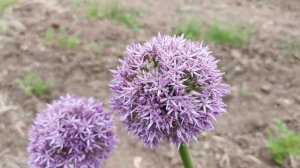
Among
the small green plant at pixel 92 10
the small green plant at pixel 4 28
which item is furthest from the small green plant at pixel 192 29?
the small green plant at pixel 4 28

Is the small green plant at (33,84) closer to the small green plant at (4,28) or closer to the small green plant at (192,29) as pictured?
the small green plant at (4,28)

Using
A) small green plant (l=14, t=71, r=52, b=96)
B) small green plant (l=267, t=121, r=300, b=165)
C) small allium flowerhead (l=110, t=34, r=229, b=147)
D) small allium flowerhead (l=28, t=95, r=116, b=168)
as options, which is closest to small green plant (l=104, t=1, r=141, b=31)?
small green plant (l=14, t=71, r=52, b=96)

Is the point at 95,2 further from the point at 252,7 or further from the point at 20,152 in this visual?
the point at 20,152

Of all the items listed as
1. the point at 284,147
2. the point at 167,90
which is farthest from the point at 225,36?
the point at 167,90

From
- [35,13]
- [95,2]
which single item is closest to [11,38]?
[35,13]

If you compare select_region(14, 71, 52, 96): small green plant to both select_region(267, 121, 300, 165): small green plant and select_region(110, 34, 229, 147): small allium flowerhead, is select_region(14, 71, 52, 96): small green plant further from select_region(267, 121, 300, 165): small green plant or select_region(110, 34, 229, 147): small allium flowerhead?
select_region(110, 34, 229, 147): small allium flowerhead

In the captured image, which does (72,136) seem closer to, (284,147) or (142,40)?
(284,147)
